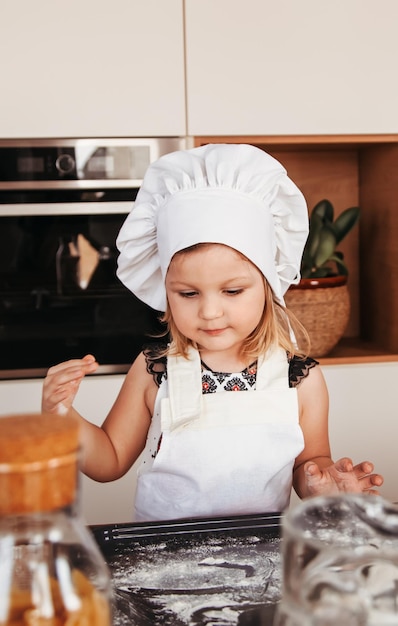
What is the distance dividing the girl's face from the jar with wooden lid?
553 mm

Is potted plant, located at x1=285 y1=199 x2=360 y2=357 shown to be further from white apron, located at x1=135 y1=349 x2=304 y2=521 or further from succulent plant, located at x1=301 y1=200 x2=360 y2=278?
white apron, located at x1=135 y1=349 x2=304 y2=521

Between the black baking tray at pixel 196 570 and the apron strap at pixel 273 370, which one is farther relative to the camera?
the apron strap at pixel 273 370

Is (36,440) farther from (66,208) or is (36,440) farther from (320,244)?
(320,244)

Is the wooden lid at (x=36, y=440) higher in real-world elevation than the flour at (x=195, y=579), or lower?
higher

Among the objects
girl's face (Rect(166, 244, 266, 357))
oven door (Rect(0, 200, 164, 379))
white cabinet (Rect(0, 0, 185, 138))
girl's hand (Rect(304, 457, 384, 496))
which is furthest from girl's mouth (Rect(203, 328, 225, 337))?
white cabinet (Rect(0, 0, 185, 138))

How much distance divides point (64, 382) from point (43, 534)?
1.50 feet

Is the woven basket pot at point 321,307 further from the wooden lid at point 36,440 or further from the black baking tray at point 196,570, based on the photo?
the wooden lid at point 36,440

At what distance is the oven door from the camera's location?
5.90 ft

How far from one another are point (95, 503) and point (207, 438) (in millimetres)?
884

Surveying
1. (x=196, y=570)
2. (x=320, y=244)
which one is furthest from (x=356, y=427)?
(x=196, y=570)

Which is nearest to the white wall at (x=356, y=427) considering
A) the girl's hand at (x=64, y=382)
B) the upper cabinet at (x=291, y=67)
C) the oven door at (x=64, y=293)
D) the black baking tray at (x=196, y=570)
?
the oven door at (x=64, y=293)

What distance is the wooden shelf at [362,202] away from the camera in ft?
6.33

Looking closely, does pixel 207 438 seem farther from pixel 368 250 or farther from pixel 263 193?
pixel 368 250

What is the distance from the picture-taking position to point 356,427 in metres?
1.89
